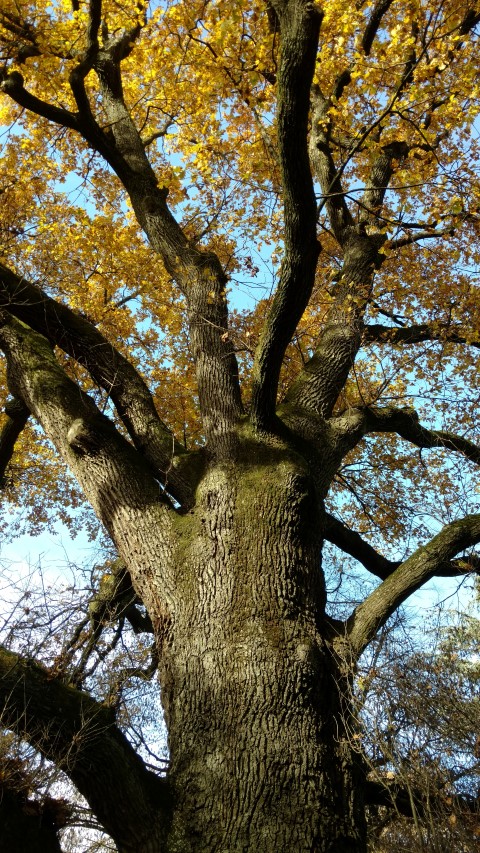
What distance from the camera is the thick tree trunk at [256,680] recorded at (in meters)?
3.30

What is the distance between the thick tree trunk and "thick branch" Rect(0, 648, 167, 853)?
235 mm

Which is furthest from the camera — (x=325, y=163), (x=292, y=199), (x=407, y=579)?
(x=325, y=163)

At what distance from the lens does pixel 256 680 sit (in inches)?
146

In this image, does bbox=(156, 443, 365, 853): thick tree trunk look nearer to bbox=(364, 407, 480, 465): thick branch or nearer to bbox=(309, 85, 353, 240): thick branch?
bbox=(364, 407, 480, 465): thick branch

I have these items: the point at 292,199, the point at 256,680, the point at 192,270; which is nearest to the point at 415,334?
the point at 192,270

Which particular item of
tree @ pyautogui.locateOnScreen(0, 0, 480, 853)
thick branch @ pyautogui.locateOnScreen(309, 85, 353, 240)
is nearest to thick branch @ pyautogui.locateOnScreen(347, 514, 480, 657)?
tree @ pyautogui.locateOnScreen(0, 0, 480, 853)

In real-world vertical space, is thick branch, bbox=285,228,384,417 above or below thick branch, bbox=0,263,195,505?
above

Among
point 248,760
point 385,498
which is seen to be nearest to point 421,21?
point 385,498

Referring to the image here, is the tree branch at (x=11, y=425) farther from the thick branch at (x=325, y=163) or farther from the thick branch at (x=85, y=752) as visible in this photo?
the thick branch at (x=325, y=163)

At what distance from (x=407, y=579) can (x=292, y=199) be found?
9.64 feet

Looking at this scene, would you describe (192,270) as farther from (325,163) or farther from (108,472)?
(325,163)

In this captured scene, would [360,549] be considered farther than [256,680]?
Yes

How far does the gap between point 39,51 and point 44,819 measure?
23.8 feet

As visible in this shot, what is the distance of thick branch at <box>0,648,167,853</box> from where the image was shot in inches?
131
